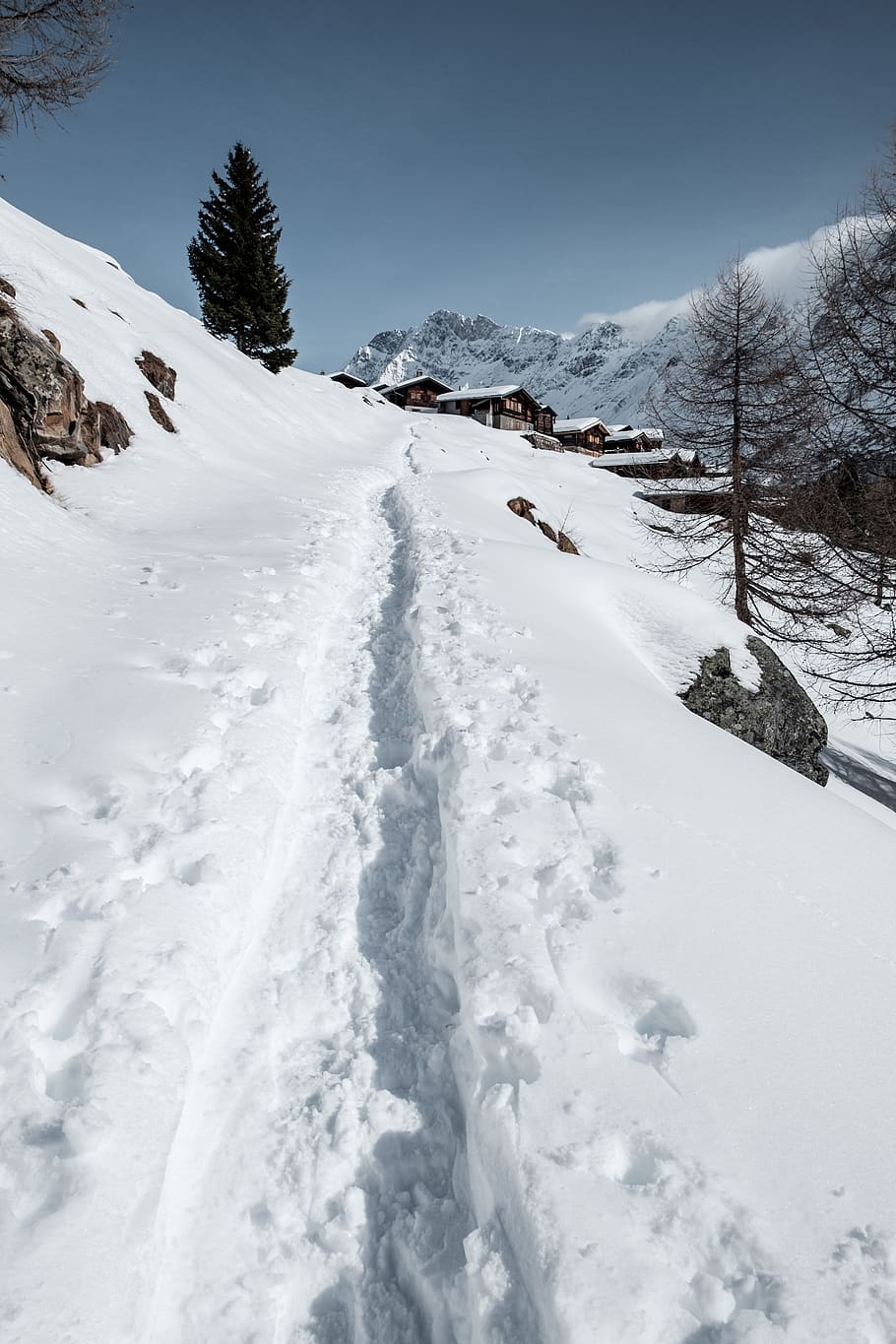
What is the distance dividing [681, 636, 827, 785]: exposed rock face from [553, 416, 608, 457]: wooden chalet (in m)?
61.2

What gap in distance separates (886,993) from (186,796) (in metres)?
3.67

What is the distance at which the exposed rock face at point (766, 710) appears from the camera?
25.0 ft

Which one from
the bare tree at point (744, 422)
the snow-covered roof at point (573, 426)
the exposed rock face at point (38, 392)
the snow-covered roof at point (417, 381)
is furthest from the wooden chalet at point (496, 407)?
the exposed rock face at point (38, 392)

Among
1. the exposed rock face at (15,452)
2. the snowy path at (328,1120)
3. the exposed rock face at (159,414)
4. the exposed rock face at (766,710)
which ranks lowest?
the snowy path at (328,1120)

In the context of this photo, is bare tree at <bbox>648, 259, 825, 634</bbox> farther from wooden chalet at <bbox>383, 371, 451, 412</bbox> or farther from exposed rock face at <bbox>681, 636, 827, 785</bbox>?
wooden chalet at <bbox>383, 371, 451, 412</bbox>

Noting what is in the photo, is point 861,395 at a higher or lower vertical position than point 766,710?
higher

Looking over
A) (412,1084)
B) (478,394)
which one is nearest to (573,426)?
(478,394)

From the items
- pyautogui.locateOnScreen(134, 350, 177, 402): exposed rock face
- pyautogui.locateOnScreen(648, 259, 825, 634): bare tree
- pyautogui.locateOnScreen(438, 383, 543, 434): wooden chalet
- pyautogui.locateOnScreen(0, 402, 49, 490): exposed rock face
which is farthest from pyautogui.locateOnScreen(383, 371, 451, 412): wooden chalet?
pyautogui.locateOnScreen(0, 402, 49, 490): exposed rock face

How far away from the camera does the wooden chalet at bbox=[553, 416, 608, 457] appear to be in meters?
66.4

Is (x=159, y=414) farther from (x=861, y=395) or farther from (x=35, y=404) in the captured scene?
(x=861, y=395)

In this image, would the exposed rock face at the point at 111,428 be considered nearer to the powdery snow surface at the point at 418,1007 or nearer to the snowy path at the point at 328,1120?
the powdery snow surface at the point at 418,1007

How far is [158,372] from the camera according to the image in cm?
1543

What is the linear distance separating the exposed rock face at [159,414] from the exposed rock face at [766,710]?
13.1 metres

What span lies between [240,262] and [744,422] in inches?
1250
